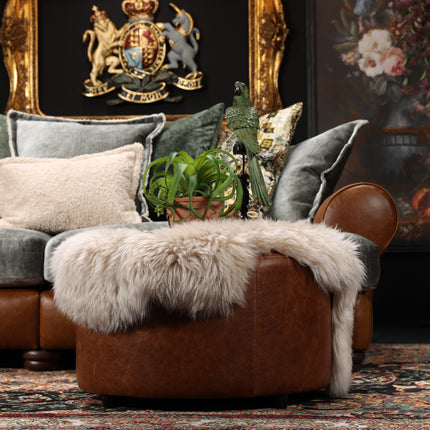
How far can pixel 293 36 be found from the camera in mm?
3820

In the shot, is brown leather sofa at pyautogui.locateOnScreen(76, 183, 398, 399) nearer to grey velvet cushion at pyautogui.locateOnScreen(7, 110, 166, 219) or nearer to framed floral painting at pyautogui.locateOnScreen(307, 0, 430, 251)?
grey velvet cushion at pyautogui.locateOnScreen(7, 110, 166, 219)

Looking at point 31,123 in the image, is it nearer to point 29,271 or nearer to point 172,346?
point 29,271

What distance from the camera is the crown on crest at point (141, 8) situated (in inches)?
150

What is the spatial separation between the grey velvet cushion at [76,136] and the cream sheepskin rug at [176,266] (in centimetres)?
121

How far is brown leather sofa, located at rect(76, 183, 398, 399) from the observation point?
5.06 ft

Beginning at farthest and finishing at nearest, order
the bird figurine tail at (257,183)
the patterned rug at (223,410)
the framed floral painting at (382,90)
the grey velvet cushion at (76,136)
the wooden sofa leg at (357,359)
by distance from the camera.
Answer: the framed floral painting at (382,90) → the grey velvet cushion at (76,136) → the wooden sofa leg at (357,359) → the bird figurine tail at (257,183) → the patterned rug at (223,410)

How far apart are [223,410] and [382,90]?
266 cm

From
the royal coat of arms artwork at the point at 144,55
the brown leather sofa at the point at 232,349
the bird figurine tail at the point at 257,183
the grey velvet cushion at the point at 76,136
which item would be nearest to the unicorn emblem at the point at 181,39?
the royal coat of arms artwork at the point at 144,55

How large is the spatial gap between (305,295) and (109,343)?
499 mm

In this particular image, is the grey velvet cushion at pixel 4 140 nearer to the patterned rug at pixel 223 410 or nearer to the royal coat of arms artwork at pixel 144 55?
the royal coat of arms artwork at pixel 144 55

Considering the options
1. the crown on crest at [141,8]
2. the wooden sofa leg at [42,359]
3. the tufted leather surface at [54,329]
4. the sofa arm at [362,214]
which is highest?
the crown on crest at [141,8]

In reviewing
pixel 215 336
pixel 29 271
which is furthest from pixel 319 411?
pixel 29 271

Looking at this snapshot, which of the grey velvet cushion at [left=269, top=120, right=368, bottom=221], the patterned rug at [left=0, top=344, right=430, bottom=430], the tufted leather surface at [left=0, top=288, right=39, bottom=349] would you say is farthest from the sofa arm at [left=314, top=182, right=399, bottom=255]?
the tufted leather surface at [left=0, top=288, right=39, bottom=349]

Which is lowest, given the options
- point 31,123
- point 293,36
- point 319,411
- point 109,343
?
point 319,411
